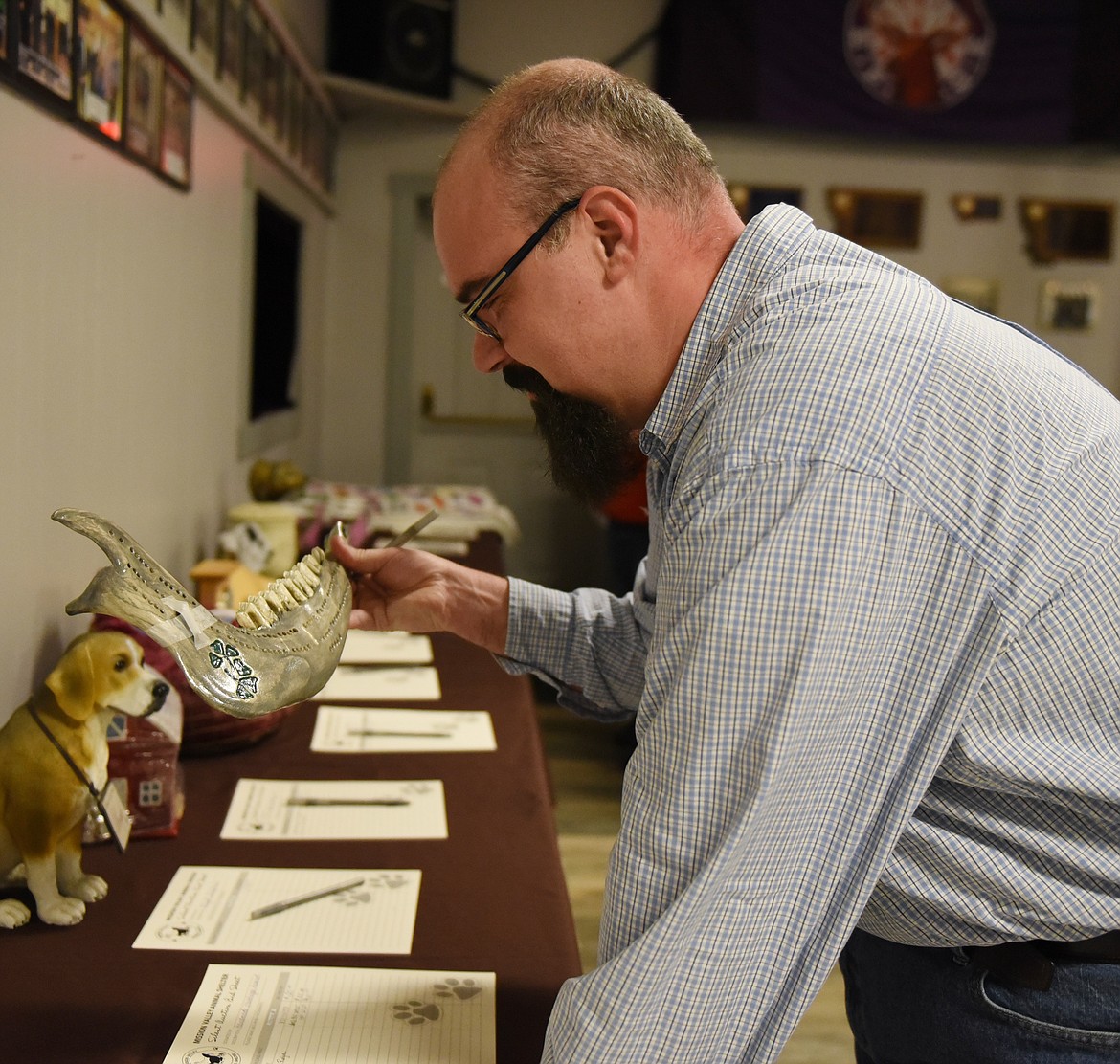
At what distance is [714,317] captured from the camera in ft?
3.07

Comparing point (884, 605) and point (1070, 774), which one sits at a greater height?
point (884, 605)

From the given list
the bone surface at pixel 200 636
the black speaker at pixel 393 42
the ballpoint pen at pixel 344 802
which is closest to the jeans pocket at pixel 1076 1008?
the bone surface at pixel 200 636

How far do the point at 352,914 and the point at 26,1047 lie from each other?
34 centimetres

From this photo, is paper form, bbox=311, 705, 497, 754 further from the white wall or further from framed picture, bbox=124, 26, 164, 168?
framed picture, bbox=124, 26, 164, 168

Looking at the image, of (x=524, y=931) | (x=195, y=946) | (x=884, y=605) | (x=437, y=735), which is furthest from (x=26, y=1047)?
(x=437, y=735)

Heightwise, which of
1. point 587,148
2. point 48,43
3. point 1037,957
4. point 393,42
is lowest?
point 1037,957

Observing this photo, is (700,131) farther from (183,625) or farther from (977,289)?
(183,625)

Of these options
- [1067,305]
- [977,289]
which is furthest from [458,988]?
[1067,305]

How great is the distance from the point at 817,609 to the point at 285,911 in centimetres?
76

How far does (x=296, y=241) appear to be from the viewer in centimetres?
442

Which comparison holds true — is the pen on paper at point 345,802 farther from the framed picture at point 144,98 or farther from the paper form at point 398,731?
the framed picture at point 144,98

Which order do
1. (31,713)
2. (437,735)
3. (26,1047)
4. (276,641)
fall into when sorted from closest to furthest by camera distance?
(26,1047) < (276,641) < (31,713) < (437,735)

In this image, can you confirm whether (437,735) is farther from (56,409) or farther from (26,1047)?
(26,1047)

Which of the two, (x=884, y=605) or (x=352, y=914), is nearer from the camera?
(x=884, y=605)
